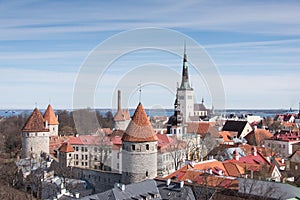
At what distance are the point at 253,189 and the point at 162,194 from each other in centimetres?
378

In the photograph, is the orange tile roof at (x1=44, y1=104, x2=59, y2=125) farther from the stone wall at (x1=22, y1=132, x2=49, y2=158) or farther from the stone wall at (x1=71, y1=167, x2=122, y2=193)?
the stone wall at (x1=71, y1=167, x2=122, y2=193)

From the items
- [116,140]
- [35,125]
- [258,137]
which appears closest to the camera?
[116,140]

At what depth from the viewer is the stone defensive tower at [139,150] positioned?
20328 millimetres

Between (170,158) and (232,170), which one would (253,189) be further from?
(170,158)

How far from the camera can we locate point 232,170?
21438mm

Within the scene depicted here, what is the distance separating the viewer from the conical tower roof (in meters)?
20.4

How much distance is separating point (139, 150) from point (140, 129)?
39.2 inches

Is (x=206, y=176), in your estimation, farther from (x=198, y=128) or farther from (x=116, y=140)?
(x=198, y=128)

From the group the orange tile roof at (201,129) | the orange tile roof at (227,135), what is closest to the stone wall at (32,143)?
the orange tile roof at (201,129)

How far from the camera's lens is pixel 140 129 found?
20578mm

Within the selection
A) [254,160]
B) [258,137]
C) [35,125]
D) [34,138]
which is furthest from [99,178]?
[258,137]

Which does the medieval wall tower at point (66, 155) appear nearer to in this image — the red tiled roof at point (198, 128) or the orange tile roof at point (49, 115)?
the orange tile roof at point (49, 115)

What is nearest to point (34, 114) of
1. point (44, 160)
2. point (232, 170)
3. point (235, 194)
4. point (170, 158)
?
point (44, 160)

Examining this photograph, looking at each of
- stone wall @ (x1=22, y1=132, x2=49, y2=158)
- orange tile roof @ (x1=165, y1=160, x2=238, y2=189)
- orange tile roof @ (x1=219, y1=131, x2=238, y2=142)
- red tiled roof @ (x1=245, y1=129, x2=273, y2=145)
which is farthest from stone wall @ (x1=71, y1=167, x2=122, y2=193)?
orange tile roof @ (x1=219, y1=131, x2=238, y2=142)
